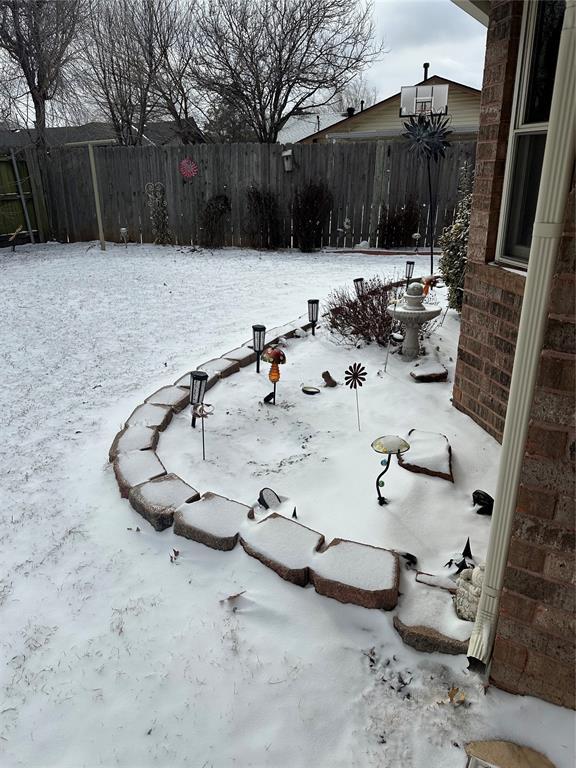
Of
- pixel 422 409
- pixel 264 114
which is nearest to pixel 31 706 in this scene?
pixel 422 409

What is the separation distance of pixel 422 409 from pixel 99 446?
1951mm

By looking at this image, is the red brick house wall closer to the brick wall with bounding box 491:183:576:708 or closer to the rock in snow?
the brick wall with bounding box 491:183:576:708

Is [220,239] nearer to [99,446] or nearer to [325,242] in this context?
[325,242]

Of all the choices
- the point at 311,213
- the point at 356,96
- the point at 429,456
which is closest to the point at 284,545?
the point at 429,456

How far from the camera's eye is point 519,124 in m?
2.53

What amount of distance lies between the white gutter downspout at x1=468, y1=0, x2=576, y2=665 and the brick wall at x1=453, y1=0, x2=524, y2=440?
55.5 inches

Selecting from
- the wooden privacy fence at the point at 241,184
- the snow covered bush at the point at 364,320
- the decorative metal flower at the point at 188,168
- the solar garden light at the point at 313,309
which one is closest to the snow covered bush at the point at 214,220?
the wooden privacy fence at the point at 241,184

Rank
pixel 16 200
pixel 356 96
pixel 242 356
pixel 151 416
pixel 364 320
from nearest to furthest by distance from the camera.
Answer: pixel 151 416
pixel 242 356
pixel 364 320
pixel 16 200
pixel 356 96

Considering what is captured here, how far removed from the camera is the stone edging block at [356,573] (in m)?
1.83

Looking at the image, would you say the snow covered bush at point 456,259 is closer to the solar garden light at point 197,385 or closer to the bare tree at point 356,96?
the solar garden light at point 197,385

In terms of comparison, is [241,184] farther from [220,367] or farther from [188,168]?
[220,367]

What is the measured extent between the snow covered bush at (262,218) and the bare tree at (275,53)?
26.8ft

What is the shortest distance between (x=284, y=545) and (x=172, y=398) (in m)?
1.61

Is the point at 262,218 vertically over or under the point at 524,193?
under
